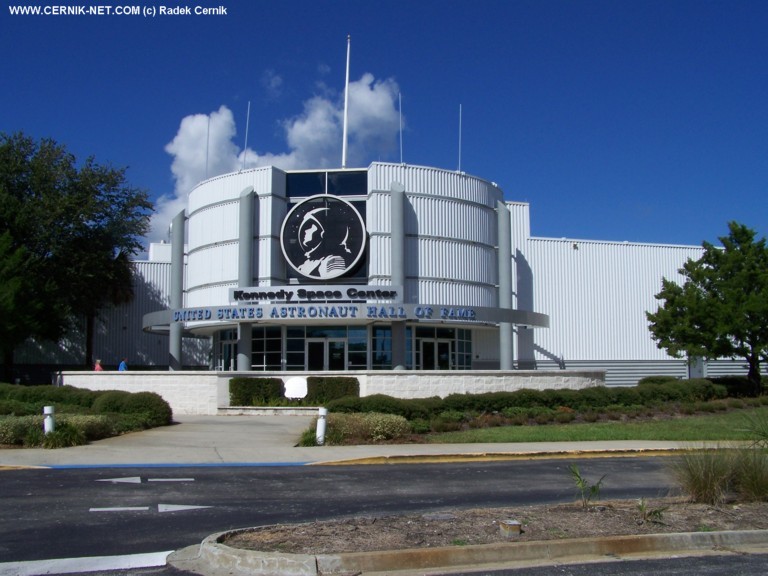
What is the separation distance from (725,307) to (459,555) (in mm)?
26653

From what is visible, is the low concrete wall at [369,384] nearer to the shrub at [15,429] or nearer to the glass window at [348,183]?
the shrub at [15,429]

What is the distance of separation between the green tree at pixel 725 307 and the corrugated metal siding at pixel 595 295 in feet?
32.5

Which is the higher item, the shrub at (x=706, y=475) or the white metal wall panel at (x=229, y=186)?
the white metal wall panel at (x=229, y=186)

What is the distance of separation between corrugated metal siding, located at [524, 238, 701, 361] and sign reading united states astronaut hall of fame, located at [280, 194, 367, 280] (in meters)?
12.4

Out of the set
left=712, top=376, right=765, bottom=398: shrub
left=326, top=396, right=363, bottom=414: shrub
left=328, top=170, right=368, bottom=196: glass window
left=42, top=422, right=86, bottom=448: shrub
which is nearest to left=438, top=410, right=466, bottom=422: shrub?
left=326, top=396, right=363, bottom=414: shrub

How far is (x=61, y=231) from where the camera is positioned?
132 feet

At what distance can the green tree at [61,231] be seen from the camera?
38.8 m

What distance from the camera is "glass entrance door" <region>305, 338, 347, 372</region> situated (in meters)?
36.7

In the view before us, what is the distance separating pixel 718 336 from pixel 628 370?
13365 mm

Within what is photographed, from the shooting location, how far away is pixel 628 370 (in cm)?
4453

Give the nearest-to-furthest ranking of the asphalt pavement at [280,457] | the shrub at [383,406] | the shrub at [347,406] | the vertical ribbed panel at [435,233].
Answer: the asphalt pavement at [280,457], the shrub at [383,406], the shrub at [347,406], the vertical ribbed panel at [435,233]

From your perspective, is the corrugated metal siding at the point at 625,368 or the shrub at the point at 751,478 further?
the corrugated metal siding at the point at 625,368

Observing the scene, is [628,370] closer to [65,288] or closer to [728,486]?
[65,288]

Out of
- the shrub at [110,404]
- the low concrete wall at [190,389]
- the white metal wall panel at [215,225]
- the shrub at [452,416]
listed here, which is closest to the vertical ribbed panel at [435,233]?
Answer: the white metal wall panel at [215,225]
